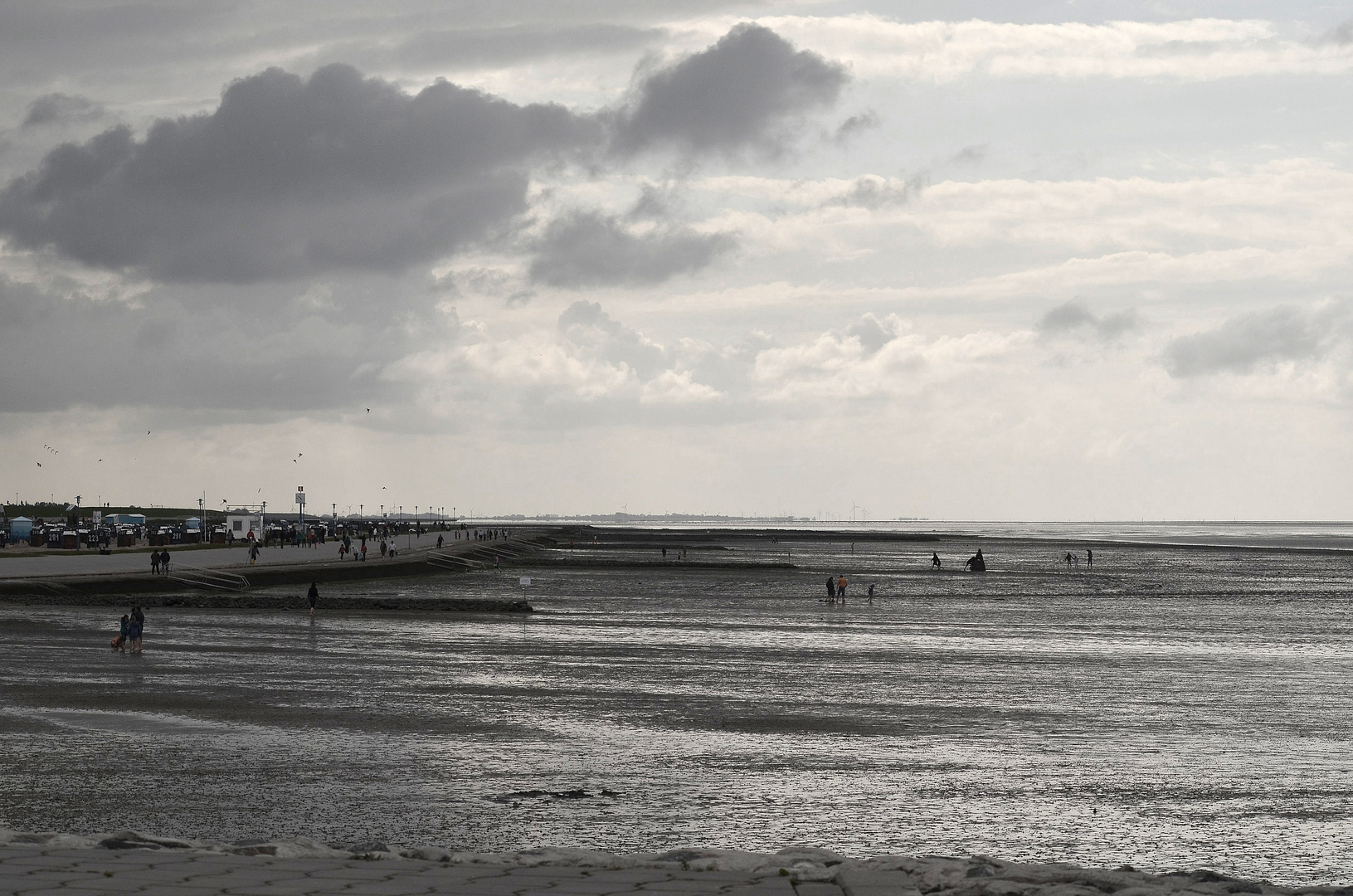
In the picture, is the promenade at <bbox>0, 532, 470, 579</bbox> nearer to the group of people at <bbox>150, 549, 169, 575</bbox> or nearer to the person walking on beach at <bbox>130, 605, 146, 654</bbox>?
the group of people at <bbox>150, 549, 169, 575</bbox>

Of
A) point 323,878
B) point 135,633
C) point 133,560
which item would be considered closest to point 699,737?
point 323,878

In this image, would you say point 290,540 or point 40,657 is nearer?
point 40,657

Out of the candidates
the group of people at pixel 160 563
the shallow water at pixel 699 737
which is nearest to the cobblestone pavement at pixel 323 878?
the shallow water at pixel 699 737

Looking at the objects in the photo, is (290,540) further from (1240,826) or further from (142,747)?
(1240,826)

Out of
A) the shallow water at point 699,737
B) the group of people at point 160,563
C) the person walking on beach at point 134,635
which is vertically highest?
the group of people at point 160,563

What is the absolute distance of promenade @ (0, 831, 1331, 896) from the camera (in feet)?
32.8

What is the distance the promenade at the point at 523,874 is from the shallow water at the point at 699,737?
8.69ft

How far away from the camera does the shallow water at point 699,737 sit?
50.2 feet

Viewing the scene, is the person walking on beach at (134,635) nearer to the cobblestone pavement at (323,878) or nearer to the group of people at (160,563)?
the cobblestone pavement at (323,878)

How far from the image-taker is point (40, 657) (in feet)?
107

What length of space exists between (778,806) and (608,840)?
3036 mm

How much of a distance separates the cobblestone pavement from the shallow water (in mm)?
3262

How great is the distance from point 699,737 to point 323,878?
1215 centimetres

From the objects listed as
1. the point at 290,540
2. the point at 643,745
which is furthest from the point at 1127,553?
the point at 643,745
